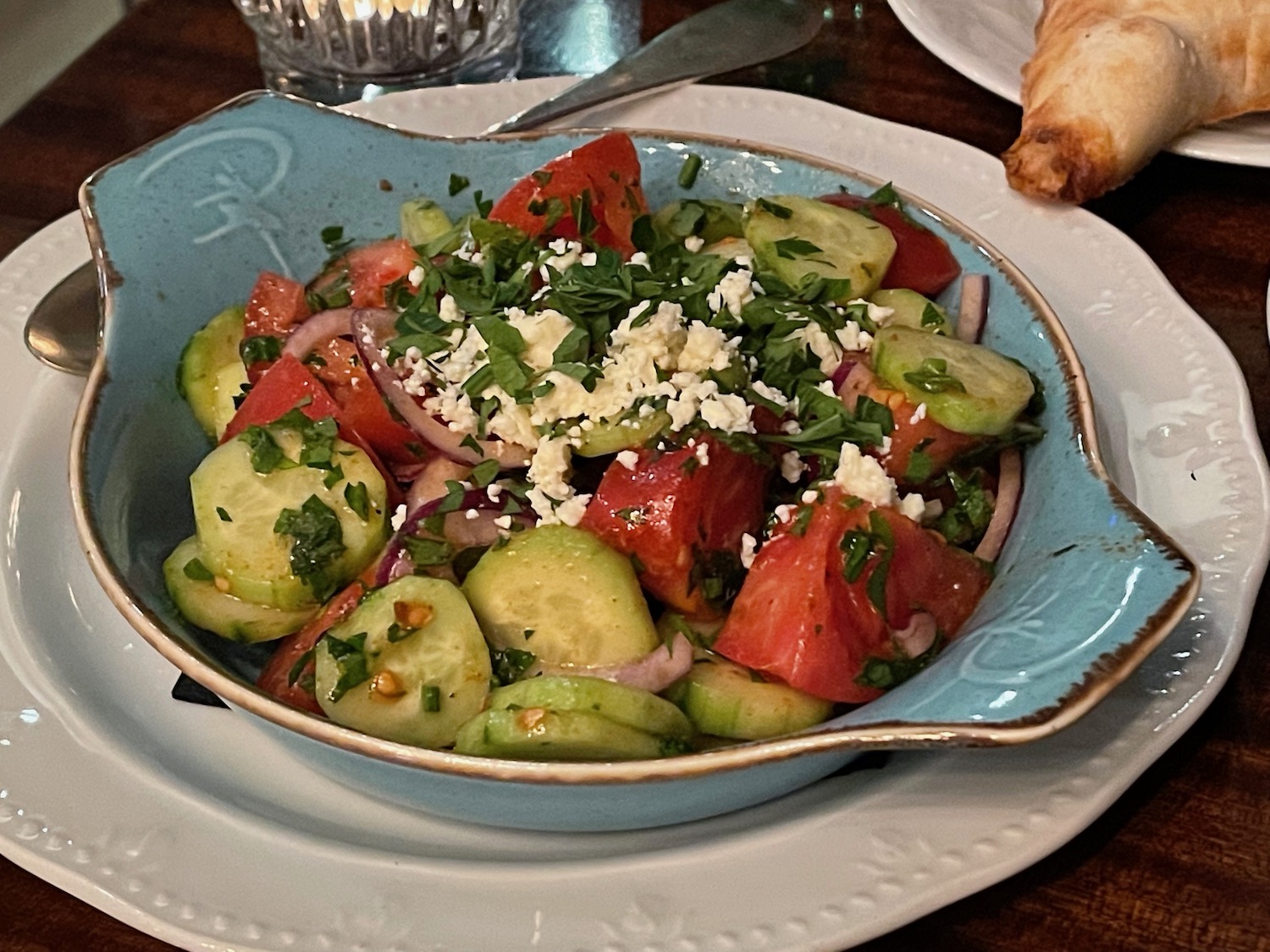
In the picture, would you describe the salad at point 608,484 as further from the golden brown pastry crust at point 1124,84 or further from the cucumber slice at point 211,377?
the golden brown pastry crust at point 1124,84

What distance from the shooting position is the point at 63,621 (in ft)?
3.86

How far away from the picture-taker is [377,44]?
2.05 metres

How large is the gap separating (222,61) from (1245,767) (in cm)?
186

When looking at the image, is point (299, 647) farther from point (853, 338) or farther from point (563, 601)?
point (853, 338)

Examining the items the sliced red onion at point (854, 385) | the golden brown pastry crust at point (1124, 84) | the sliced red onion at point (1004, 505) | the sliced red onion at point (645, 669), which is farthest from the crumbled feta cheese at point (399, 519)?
the golden brown pastry crust at point (1124, 84)

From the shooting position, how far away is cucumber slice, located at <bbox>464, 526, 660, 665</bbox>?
1.01 m

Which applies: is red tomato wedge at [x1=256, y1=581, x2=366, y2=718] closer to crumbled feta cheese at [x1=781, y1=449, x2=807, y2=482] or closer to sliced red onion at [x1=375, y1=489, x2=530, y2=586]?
sliced red onion at [x1=375, y1=489, x2=530, y2=586]

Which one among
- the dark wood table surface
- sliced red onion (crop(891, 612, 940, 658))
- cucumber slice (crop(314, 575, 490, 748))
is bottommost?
the dark wood table surface

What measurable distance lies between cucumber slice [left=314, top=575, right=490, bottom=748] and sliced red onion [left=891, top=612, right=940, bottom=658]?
13.5 inches

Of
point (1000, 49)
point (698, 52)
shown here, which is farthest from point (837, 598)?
point (1000, 49)

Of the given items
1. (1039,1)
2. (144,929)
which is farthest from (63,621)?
(1039,1)

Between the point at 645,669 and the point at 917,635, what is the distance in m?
0.23

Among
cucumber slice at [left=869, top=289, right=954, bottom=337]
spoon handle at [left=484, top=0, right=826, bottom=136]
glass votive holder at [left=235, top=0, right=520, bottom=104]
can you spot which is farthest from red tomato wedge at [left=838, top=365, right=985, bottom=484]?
glass votive holder at [left=235, top=0, right=520, bottom=104]

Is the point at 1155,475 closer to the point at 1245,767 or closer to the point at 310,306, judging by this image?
the point at 1245,767
